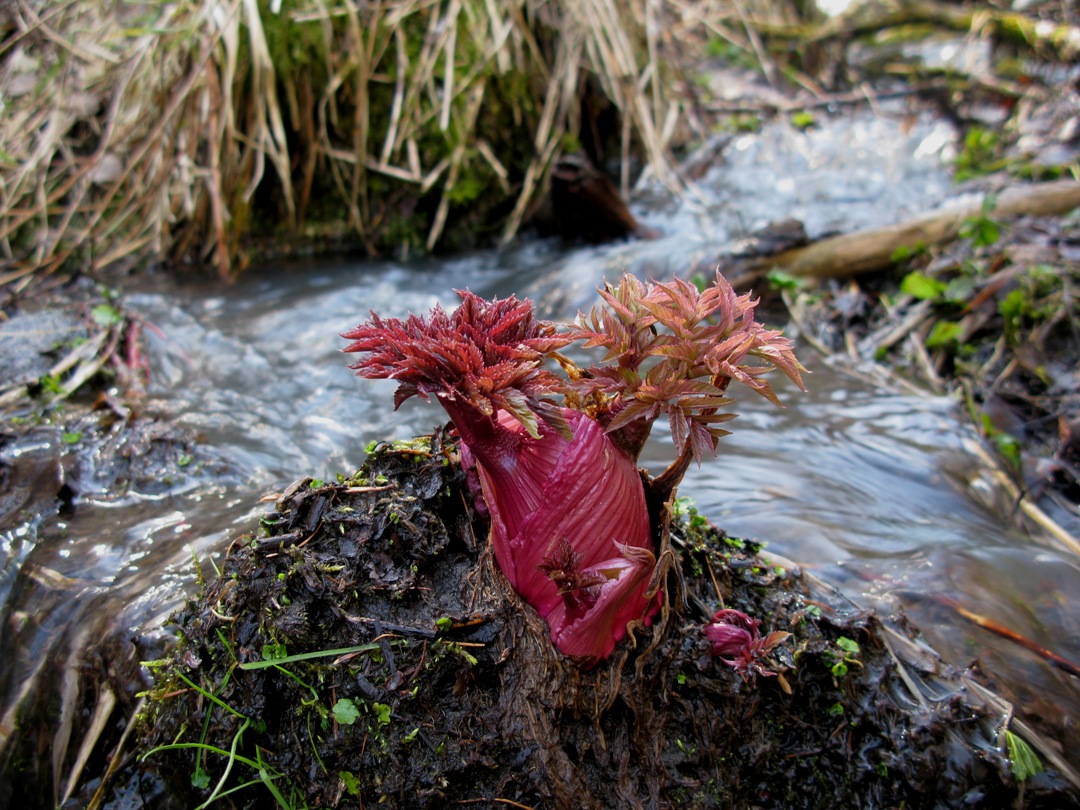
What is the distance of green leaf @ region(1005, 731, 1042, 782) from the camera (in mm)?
1765

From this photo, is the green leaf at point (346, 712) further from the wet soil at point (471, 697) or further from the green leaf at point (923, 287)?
the green leaf at point (923, 287)

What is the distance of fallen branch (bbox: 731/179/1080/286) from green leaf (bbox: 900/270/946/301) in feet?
1.07

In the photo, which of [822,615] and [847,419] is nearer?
[822,615]

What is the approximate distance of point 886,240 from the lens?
181 inches

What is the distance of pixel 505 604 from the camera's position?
4.97 feet

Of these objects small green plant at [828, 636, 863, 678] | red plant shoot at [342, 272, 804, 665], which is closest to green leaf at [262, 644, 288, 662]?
red plant shoot at [342, 272, 804, 665]

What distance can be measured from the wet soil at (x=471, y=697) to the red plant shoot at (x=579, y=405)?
0.14m

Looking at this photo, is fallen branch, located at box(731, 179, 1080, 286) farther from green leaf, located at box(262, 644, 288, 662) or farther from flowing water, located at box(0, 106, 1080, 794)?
green leaf, located at box(262, 644, 288, 662)

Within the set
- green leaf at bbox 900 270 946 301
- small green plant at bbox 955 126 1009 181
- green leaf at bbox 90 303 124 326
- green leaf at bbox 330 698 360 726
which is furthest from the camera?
small green plant at bbox 955 126 1009 181

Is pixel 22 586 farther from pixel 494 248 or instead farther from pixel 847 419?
pixel 494 248

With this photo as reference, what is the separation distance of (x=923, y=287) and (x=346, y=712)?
401cm

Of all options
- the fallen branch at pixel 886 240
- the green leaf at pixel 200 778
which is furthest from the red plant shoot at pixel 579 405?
the fallen branch at pixel 886 240

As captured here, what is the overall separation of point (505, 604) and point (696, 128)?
6.07 m

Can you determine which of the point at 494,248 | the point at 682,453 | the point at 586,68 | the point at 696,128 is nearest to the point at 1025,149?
the point at 696,128
